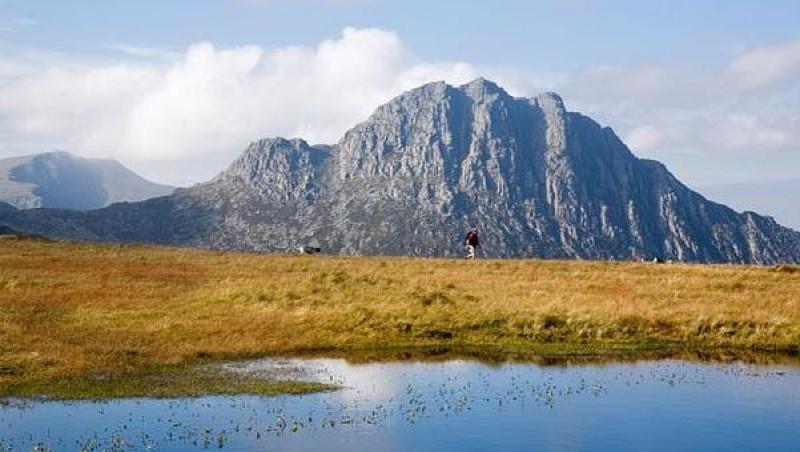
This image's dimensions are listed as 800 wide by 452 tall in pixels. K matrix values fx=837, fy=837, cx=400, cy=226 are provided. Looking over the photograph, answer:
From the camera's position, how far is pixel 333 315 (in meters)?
50.2

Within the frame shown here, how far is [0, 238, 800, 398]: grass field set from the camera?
36969 millimetres

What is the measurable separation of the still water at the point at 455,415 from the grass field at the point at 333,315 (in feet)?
9.63

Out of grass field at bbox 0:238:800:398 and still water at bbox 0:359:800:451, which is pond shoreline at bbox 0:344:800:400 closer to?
grass field at bbox 0:238:800:398

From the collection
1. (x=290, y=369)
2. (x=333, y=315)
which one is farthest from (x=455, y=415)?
(x=333, y=315)

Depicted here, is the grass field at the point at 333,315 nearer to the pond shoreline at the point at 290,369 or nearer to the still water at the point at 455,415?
the pond shoreline at the point at 290,369

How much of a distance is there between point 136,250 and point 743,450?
76298 millimetres

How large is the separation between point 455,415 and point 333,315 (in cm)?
2129

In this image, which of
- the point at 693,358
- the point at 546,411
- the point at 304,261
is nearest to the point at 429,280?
the point at 304,261

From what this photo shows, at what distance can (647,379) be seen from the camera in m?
37.2

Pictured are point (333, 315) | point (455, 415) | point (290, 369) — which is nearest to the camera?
point (455, 415)


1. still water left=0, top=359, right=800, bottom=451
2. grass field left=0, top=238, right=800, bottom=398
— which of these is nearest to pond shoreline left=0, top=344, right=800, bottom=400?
grass field left=0, top=238, right=800, bottom=398

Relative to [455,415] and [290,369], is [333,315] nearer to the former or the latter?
[290,369]

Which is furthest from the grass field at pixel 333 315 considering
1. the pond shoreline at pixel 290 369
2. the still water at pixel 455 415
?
the still water at pixel 455 415

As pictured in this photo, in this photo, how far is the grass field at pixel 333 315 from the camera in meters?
37.0
